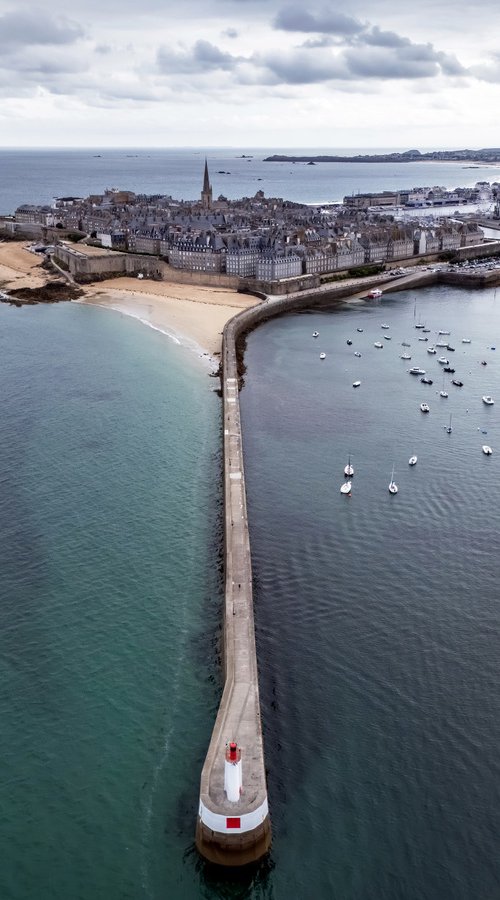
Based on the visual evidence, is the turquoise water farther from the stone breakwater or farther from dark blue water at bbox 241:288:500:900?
dark blue water at bbox 241:288:500:900

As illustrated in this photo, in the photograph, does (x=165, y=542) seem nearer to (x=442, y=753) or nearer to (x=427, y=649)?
(x=427, y=649)

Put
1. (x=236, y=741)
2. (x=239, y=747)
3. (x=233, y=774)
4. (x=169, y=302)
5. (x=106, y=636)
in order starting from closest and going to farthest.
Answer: (x=233, y=774)
(x=239, y=747)
(x=236, y=741)
(x=106, y=636)
(x=169, y=302)

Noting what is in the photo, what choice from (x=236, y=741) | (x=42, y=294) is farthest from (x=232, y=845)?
(x=42, y=294)

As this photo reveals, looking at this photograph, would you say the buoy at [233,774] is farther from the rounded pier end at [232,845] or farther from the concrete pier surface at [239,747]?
the rounded pier end at [232,845]

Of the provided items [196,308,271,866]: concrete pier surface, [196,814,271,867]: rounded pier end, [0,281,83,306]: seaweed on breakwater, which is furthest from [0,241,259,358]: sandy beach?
[196,814,271,867]: rounded pier end

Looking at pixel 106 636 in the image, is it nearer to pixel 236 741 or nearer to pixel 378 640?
pixel 236 741
